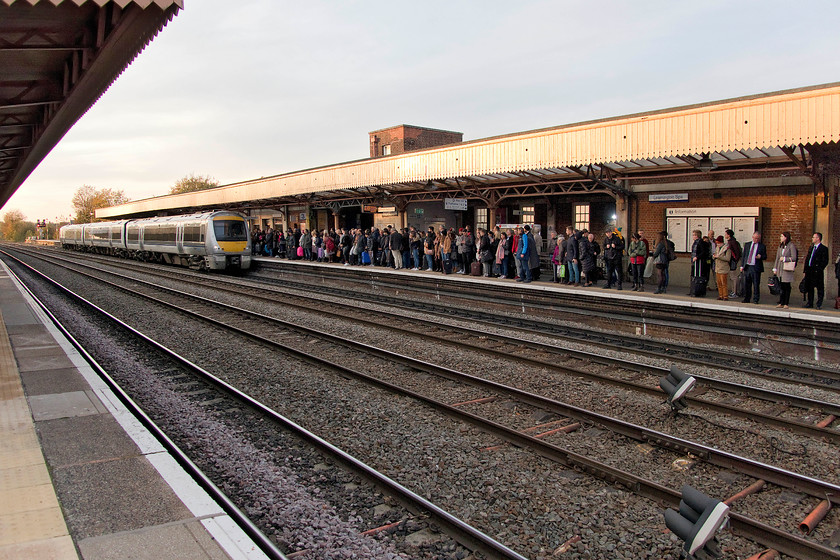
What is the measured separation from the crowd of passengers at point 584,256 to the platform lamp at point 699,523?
31.1ft

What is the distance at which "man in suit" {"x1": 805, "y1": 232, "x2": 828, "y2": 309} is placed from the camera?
1069cm

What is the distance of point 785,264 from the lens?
1130cm

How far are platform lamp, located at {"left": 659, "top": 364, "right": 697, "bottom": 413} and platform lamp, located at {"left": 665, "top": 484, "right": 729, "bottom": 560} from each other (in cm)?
285

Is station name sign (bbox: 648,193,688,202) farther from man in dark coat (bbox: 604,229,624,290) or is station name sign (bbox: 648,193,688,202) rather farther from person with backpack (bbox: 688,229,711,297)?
person with backpack (bbox: 688,229,711,297)

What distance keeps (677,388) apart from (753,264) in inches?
293

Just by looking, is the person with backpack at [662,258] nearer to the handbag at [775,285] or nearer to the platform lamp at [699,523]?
the handbag at [775,285]

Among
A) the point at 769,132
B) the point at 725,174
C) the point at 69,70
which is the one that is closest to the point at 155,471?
the point at 69,70

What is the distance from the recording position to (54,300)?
58.4 feet

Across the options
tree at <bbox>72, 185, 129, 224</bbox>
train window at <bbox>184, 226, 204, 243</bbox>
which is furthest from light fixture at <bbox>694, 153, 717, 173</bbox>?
tree at <bbox>72, 185, 129, 224</bbox>

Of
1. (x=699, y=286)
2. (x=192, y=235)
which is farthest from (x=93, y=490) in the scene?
(x=192, y=235)

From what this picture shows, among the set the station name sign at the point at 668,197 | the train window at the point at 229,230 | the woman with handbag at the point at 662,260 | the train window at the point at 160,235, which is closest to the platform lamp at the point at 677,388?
the woman with handbag at the point at 662,260

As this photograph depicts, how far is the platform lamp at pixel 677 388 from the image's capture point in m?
6.05

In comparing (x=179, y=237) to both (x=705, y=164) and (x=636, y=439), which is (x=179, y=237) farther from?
(x=636, y=439)

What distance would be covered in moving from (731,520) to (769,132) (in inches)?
382
